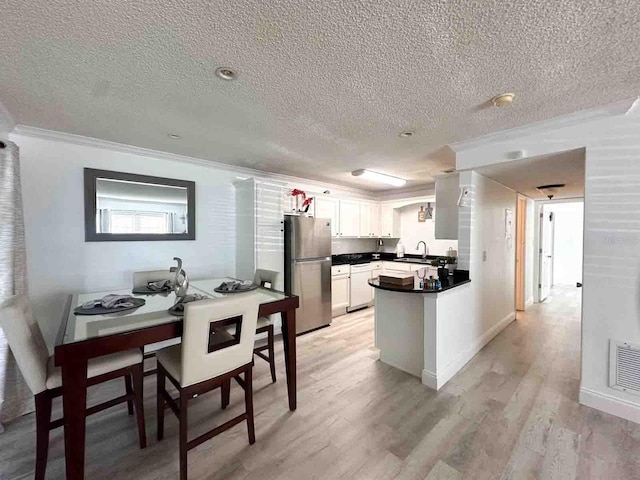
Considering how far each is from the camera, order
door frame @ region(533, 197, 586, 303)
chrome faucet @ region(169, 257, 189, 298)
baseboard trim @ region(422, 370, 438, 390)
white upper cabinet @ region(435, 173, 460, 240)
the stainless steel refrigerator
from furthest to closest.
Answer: door frame @ region(533, 197, 586, 303)
the stainless steel refrigerator
white upper cabinet @ region(435, 173, 460, 240)
baseboard trim @ region(422, 370, 438, 390)
chrome faucet @ region(169, 257, 189, 298)

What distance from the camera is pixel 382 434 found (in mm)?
1850

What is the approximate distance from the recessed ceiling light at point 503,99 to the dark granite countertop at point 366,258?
318cm

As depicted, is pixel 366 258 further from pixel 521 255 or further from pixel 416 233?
pixel 521 255

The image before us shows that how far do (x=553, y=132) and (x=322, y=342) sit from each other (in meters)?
3.20

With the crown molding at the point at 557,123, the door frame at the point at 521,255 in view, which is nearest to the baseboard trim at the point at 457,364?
the door frame at the point at 521,255

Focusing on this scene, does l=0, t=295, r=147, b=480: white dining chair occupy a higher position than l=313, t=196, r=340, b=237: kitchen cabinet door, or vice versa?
l=313, t=196, r=340, b=237: kitchen cabinet door

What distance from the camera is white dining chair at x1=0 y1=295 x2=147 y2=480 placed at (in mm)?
1413

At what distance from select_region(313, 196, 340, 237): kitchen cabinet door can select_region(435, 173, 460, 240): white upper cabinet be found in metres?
1.71

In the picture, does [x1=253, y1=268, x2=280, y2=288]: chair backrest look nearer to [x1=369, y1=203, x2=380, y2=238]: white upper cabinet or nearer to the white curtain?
the white curtain

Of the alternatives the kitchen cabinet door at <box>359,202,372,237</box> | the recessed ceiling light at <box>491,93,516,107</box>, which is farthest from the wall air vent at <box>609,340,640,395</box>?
the kitchen cabinet door at <box>359,202,372,237</box>

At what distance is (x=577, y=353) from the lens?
301 cm

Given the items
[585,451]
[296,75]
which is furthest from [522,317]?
[296,75]

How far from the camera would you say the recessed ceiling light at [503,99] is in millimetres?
1809

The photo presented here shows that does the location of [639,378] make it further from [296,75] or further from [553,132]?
[296,75]
